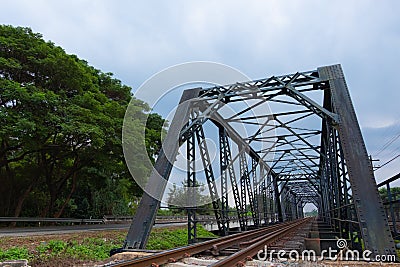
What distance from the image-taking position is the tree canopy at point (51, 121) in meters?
14.2

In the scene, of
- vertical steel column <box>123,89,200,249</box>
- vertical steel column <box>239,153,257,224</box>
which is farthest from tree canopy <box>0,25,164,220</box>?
vertical steel column <box>123,89,200,249</box>

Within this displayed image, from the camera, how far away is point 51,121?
14.4 meters

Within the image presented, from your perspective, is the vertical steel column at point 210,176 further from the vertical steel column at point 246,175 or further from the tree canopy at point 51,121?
the tree canopy at point 51,121

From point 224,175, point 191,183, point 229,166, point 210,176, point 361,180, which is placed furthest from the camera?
point 229,166

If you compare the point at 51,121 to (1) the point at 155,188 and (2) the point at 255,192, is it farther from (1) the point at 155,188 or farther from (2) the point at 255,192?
(2) the point at 255,192

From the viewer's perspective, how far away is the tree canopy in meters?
14.2

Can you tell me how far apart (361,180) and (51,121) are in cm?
1290

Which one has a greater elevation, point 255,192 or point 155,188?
point 255,192

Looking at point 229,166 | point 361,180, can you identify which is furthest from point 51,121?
point 361,180

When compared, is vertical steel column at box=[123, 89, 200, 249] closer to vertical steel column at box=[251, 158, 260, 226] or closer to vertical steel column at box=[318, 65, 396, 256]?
vertical steel column at box=[318, 65, 396, 256]

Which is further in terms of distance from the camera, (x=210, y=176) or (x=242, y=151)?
(x=242, y=151)

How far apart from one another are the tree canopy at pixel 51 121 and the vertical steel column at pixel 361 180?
431 inches

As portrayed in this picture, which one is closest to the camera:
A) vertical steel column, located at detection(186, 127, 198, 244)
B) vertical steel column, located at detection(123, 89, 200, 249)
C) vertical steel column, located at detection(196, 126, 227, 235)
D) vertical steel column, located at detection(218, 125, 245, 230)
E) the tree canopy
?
vertical steel column, located at detection(123, 89, 200, 249)

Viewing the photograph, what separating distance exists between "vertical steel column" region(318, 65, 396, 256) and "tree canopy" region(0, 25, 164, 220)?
11.0 meters
